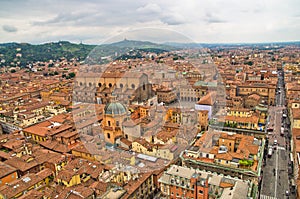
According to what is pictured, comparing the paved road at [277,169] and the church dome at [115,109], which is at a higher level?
the church dome at [115,109]

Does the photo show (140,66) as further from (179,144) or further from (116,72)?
(179,144)

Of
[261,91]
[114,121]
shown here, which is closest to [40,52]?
[261,91]

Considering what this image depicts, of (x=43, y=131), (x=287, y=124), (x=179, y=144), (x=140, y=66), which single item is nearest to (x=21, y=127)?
(x=43, y=131)

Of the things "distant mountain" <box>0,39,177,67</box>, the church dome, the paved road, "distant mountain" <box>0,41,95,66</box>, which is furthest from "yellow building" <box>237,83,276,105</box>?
"distant mountain" <box>0,41,95,66</box>

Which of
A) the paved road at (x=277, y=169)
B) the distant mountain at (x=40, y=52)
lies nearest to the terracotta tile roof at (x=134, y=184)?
the paved road at (x=277, y=169)

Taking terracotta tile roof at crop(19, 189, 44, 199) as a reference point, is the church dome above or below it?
above

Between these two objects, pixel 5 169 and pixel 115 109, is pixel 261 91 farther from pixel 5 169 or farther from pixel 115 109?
pixel 5 169

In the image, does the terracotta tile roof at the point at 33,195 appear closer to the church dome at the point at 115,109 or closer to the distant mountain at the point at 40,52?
the church dome at the point at 115,109

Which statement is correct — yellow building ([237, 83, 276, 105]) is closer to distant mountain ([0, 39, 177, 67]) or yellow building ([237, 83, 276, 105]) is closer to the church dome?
the church dome

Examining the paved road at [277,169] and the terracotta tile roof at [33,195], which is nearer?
the terracotta tile roof at [33,195]

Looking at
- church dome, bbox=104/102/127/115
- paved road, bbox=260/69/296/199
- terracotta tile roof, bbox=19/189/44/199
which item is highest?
church dome, bbox=104/102/127/115

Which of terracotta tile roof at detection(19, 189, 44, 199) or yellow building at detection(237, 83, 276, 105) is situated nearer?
terracotta tile roof at detection(19, 189, 44, 199)
